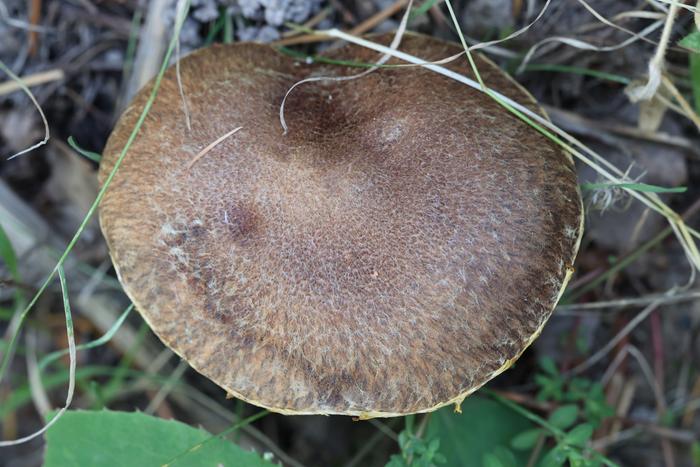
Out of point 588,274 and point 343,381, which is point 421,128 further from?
point 588,274

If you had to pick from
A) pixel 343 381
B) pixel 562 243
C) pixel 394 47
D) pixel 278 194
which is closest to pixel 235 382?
pixel 343 381

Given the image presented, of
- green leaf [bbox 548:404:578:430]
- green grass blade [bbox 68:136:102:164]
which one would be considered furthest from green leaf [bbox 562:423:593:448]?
green grass blade [bbox 68:136:102:164]

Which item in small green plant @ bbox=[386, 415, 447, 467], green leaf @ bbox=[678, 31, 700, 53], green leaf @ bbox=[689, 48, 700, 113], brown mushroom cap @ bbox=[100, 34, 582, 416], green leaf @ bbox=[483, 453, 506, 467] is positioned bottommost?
green leaf @ bbox=[483, 453, 506, 467]

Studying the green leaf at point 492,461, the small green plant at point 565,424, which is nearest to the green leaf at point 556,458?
the small green plant at point 565,424

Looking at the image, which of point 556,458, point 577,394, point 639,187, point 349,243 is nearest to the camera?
point 349,243

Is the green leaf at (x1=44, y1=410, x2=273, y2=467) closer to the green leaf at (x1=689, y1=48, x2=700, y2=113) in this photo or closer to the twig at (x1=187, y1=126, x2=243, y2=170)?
the twig at (x1=187, y1=126, x2=243, y2=170)

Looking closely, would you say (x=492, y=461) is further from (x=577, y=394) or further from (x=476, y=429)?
(x=577, y=394)

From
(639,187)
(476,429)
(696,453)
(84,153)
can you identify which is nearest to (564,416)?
(476,429)

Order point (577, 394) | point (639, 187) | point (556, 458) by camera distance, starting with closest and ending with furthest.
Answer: point (639, 187) < point (556, 458) < point (577, 394)
